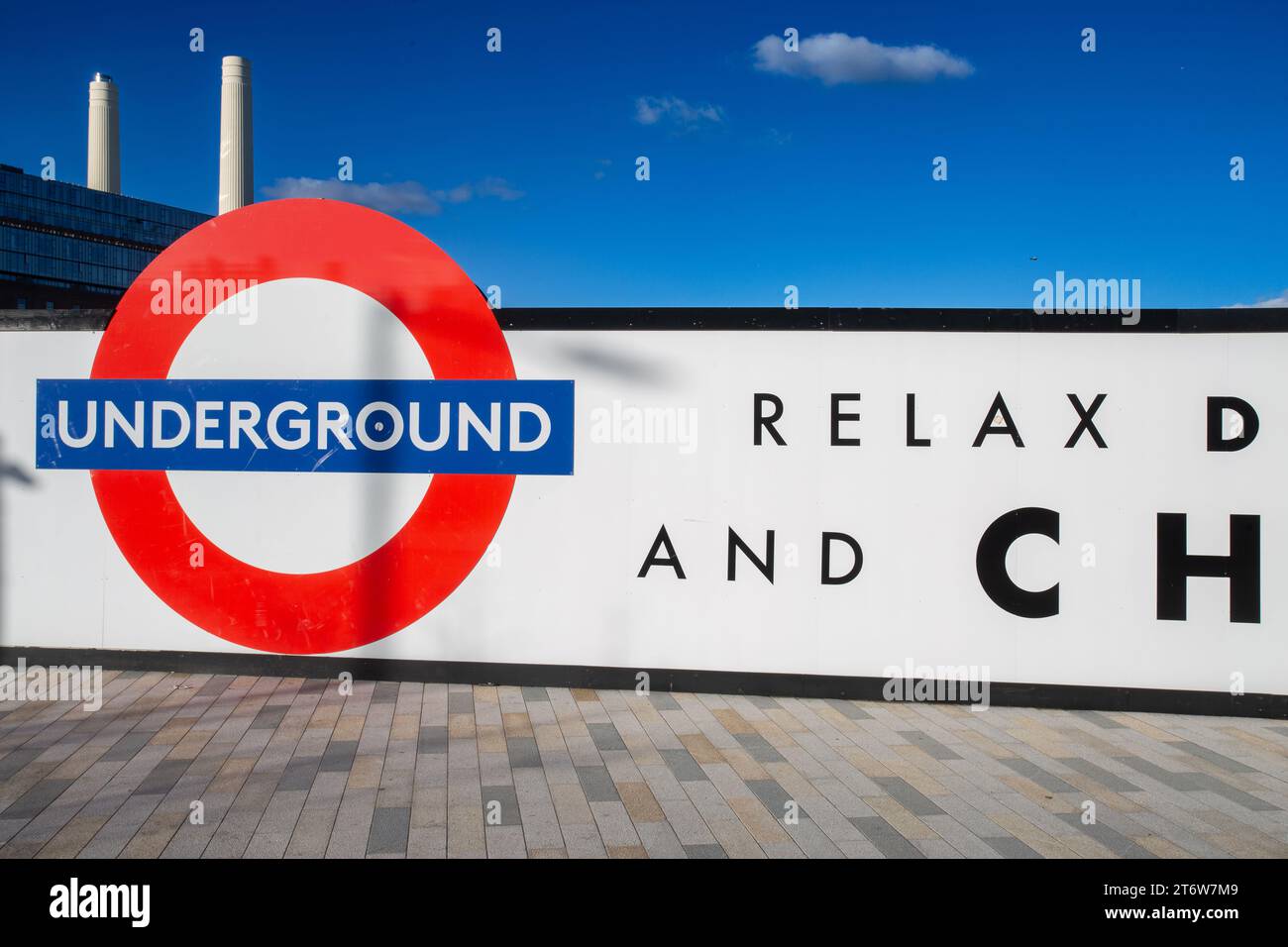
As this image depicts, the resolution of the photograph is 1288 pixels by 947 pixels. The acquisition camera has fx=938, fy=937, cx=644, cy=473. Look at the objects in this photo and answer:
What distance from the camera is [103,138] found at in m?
69.4

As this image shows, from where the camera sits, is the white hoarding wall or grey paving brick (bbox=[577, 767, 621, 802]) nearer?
grey paving brick (bbox=[577, 767, 621, 802])

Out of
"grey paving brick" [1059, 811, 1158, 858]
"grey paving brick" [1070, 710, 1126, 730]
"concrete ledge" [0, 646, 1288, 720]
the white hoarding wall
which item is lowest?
"grey paving brick" [1059, 811, 1158, 858]

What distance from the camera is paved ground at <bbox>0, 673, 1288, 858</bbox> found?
3.71 meters

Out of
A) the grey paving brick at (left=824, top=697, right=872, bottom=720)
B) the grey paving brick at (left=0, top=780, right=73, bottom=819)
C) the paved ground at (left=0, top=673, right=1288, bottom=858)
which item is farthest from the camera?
the grey paving brick at (left=824, top=697, right=872, bottom=720)

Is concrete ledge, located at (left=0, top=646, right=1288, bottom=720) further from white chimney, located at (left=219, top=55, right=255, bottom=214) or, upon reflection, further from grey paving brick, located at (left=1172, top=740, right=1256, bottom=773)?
white chimney, located at (left=219, top=55, right=255, bottom=214)

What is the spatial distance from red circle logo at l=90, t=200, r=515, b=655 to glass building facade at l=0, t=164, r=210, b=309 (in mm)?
85704

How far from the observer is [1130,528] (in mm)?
5582

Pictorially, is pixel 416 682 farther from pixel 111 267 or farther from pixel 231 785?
pixel 111 267

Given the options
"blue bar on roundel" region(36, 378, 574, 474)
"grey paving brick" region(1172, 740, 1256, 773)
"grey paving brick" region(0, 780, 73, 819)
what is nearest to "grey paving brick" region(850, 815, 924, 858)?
"grey paving brick" region(1172, 740, 1256, 773)

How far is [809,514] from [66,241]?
3790 inches

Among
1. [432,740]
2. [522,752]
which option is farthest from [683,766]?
[432,740]

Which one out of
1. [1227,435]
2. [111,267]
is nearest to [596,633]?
[1227,435]

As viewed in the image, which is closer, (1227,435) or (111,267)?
(1227,435)

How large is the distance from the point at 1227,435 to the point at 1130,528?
2.59 ft
